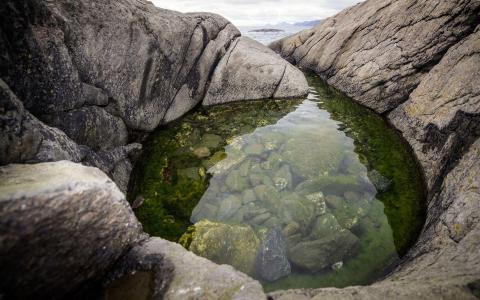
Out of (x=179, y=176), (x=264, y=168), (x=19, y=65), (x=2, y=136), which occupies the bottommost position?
(x=179, y=176)

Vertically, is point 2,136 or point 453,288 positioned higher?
point 2,136

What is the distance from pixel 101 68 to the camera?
7082 millimetres

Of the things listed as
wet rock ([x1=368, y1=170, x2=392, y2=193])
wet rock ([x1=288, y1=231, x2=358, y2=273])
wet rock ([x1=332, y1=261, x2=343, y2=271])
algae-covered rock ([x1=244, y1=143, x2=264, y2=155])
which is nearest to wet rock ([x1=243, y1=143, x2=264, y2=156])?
algae-covered rock ([x1=244, y1=143, x2=264, y2=155])

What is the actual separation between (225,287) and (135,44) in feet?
24.1

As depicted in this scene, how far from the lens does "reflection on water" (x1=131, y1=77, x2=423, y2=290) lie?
512 centimetres

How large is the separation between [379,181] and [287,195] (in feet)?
8.23

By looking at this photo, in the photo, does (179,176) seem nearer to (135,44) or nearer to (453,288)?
(135,44)

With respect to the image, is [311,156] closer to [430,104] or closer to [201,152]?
[201,152]

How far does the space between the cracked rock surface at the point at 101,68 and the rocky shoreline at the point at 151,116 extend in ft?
0.10

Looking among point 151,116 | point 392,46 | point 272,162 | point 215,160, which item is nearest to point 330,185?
point 272,162

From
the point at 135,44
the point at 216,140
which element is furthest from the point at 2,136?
the point at 216,140

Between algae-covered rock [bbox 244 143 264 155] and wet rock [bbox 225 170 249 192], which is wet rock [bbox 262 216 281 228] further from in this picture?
algae-covered rock [bbox 244 143 264 155]

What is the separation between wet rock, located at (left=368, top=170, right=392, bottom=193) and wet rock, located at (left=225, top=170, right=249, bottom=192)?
10.8 ft

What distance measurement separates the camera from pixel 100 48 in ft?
23.1
